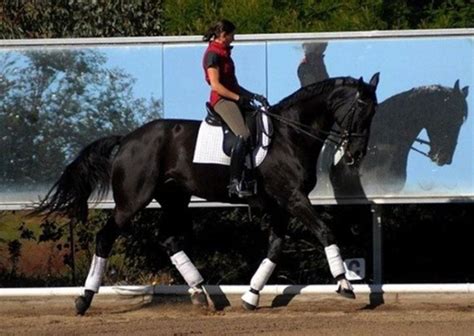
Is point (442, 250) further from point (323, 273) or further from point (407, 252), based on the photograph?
point (323, 273)

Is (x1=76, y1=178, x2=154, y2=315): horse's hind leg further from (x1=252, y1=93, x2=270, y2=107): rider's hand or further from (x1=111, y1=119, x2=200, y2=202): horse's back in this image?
(x1=252, y1=93, x2=270, y2=107): rider's hand

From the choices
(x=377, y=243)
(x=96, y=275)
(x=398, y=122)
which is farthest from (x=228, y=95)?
(x=377, y=243)

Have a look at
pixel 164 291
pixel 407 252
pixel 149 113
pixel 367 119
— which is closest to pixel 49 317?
pixel 164 291

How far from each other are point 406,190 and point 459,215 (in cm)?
244

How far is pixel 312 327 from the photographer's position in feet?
42.3

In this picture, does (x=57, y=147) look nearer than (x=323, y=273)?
Yes

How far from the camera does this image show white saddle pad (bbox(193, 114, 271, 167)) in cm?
1398

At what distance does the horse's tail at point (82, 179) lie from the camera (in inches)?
573

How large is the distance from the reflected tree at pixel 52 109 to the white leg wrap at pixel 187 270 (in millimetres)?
1640

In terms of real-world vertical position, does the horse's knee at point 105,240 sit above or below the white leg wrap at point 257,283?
above

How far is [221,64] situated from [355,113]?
1.41 meters

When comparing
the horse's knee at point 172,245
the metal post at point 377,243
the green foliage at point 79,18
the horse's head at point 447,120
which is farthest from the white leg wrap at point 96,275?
the green foliage at point 79,18

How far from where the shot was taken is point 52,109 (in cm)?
1538

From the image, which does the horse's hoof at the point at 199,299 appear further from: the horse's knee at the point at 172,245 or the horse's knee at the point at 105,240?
the horse's knee at the point at 105,240
